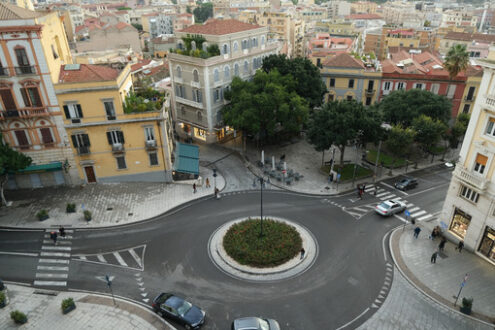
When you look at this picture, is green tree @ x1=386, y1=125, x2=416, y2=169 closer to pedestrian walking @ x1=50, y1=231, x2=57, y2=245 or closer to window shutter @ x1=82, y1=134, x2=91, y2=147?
window shutter @ x1=82, y1=134, x2=91, y2=147

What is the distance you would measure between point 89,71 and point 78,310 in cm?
2590

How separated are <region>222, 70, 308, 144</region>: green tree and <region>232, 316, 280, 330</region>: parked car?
2909 cm

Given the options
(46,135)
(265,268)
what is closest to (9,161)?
(46,135)

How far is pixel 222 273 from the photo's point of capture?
1146 inches

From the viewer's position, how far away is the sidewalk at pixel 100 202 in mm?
35531

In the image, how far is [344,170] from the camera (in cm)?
4709

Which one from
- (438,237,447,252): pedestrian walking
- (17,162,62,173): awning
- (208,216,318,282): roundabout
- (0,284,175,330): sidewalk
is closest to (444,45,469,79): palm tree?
(438,237,447,252): pedestrian walking

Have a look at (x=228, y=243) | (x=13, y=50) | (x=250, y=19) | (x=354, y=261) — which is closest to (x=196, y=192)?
(x=228, y=243)

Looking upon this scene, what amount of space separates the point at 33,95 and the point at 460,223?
46.0m

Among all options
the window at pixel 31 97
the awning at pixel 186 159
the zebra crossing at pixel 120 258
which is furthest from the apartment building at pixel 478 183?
the window at pixel 31 97

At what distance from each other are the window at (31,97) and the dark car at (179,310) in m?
26.1

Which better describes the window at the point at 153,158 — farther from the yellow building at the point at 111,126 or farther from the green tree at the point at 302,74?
the green tree at the point at 302,74

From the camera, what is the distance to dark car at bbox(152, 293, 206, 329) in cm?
2372

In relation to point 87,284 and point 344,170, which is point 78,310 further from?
point 344,170
